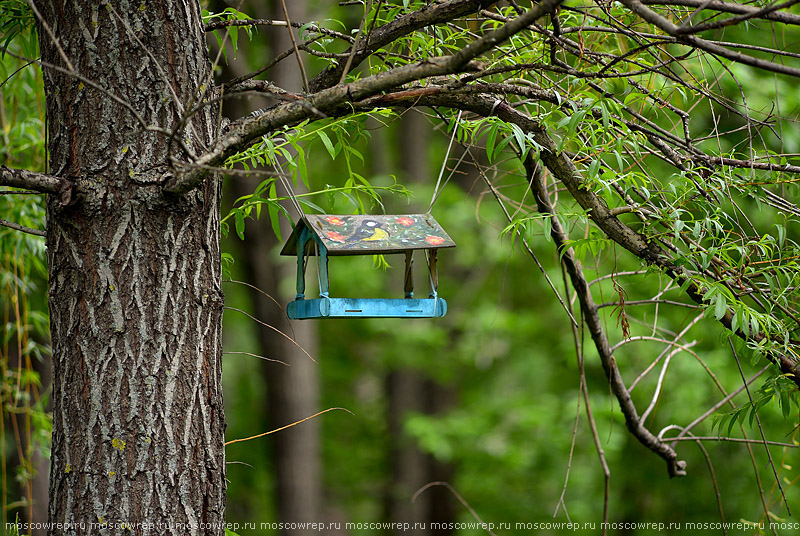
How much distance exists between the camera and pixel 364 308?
2.06 m

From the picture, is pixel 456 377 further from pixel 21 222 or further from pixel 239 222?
pixel 239 222

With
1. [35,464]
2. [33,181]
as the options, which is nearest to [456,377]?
[35,464]

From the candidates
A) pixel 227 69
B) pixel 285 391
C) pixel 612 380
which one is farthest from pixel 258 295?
pixel 612 380

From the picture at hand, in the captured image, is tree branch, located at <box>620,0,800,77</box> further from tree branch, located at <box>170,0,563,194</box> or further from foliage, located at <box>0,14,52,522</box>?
foliage, located at <box>0,14,52,522</box>

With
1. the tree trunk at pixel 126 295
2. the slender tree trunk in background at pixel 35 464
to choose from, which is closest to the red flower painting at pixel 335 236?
the tree trunk at pixel 126 295

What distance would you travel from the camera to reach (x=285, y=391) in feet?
21.7

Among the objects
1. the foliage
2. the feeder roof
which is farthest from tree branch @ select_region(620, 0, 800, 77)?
the foliage

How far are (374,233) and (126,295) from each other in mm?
700

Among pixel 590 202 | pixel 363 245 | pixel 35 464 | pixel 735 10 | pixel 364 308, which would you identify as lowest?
pixel 35 464

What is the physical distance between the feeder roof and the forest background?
8.11ft

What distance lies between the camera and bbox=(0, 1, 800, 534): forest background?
558cm

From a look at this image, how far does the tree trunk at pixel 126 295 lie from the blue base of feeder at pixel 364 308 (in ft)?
1.00

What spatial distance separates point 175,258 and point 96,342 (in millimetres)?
293

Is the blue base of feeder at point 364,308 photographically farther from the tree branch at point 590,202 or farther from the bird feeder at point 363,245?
the tree branch at point 590,202
